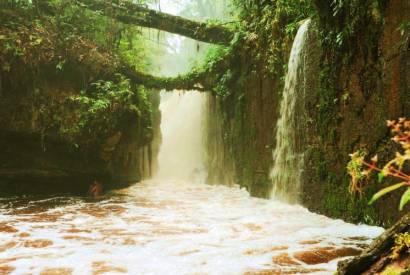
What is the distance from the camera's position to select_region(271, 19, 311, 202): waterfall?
336 inches

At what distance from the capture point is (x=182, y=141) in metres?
26.0

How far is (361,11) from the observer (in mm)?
6480

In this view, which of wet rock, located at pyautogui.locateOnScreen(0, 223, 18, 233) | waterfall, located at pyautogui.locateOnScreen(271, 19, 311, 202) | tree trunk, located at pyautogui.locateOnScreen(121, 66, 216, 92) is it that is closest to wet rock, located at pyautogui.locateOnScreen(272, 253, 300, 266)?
waterfall, located at pyautogui.locateOnScreen(271, 19, 311, 202)

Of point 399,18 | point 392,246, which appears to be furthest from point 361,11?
point 392,246

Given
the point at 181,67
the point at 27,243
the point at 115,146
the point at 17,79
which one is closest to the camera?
the point at 27,243

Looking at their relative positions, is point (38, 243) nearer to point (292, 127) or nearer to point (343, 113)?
point (343, 113)

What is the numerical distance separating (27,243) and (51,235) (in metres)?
0.59

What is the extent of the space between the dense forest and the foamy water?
0.07 meters

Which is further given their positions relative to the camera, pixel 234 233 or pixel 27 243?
pixel 234 233

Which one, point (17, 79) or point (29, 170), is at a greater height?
point (17, 79)

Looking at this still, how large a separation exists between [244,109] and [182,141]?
46.4 feet

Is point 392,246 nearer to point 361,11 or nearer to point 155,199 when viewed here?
point 361,11

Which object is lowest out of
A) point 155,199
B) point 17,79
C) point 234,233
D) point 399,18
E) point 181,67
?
point 155,199

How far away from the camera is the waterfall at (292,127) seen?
8.55 m
